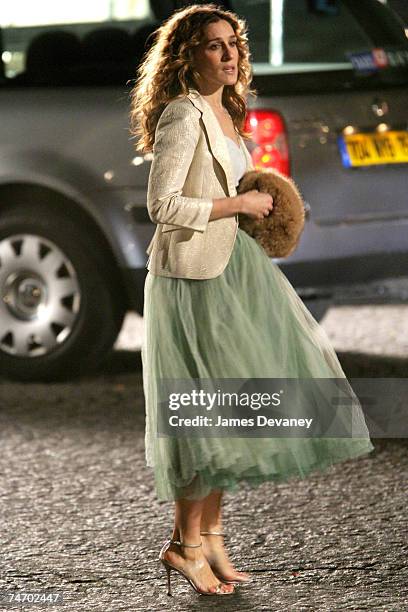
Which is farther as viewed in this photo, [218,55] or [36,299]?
[36,299]

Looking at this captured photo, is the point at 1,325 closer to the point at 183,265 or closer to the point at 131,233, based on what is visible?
the point at 131,233

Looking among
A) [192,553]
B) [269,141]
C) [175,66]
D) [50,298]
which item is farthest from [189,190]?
[50,298]

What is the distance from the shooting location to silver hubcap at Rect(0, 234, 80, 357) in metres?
8.00

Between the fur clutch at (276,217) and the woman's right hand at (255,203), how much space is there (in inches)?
1.2

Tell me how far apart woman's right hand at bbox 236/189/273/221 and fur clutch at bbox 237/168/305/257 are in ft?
0.10

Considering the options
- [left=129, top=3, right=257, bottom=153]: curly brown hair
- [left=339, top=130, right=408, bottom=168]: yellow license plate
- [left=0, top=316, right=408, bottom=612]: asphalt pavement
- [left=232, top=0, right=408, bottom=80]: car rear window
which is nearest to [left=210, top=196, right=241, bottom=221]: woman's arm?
[left=129, top=3, right=257, bottom=153]: curly brown hair

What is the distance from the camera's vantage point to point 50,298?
8.00 metres

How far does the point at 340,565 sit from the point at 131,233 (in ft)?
10.1

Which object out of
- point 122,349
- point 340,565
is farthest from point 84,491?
point 122,349

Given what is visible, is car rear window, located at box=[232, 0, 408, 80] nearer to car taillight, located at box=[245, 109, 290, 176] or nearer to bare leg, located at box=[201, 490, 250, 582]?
car taillight, located at box=[245, 109, 290, 176]

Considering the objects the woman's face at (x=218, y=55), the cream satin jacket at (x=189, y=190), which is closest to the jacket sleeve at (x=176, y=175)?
the cream satin jacket at (x=189, y=190)

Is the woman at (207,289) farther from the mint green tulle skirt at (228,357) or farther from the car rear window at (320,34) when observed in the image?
the car rear window at (320,34)

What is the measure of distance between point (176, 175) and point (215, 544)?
1078 mm

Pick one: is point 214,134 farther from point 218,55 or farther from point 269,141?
point 269,141
